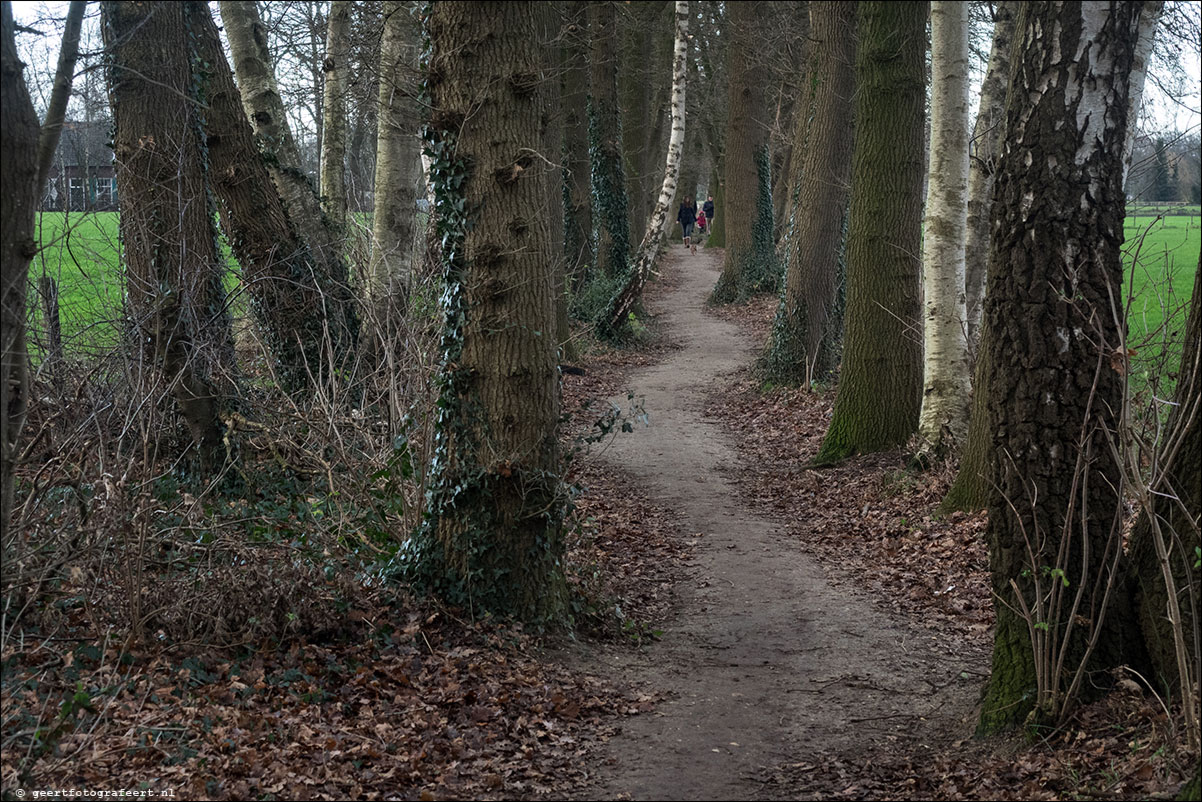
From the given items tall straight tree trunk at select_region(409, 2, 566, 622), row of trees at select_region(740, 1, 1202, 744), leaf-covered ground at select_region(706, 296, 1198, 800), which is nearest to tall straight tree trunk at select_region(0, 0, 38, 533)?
tall straight tree trunk at select_region(409, 2, 566, 622)

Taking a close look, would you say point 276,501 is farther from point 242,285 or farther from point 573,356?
point 573,356

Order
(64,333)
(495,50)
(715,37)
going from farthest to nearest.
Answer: (715,37)
(64,333)
(495,50)

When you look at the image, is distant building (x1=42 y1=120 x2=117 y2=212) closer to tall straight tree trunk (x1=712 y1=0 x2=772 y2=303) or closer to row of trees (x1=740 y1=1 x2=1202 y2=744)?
row of trees (x1=740 y1=1 x2=1202 y2=744)

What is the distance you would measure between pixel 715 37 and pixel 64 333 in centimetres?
2605

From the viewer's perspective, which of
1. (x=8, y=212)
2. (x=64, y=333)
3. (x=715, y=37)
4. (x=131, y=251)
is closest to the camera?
(x=8, y=212)

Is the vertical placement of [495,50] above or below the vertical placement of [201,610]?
above

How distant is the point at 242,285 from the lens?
9445 millimetres

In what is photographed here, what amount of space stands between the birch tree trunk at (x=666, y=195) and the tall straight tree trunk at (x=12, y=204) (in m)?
15.7

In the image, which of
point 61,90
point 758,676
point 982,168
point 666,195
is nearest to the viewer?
point 61,90

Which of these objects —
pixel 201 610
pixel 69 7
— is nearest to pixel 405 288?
pixel 201 610

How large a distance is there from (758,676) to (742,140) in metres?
20.0

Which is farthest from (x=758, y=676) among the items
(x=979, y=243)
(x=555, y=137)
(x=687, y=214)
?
(x=687, y=214)

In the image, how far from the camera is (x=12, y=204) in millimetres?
3650

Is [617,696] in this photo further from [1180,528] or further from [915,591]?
[1180,528]
